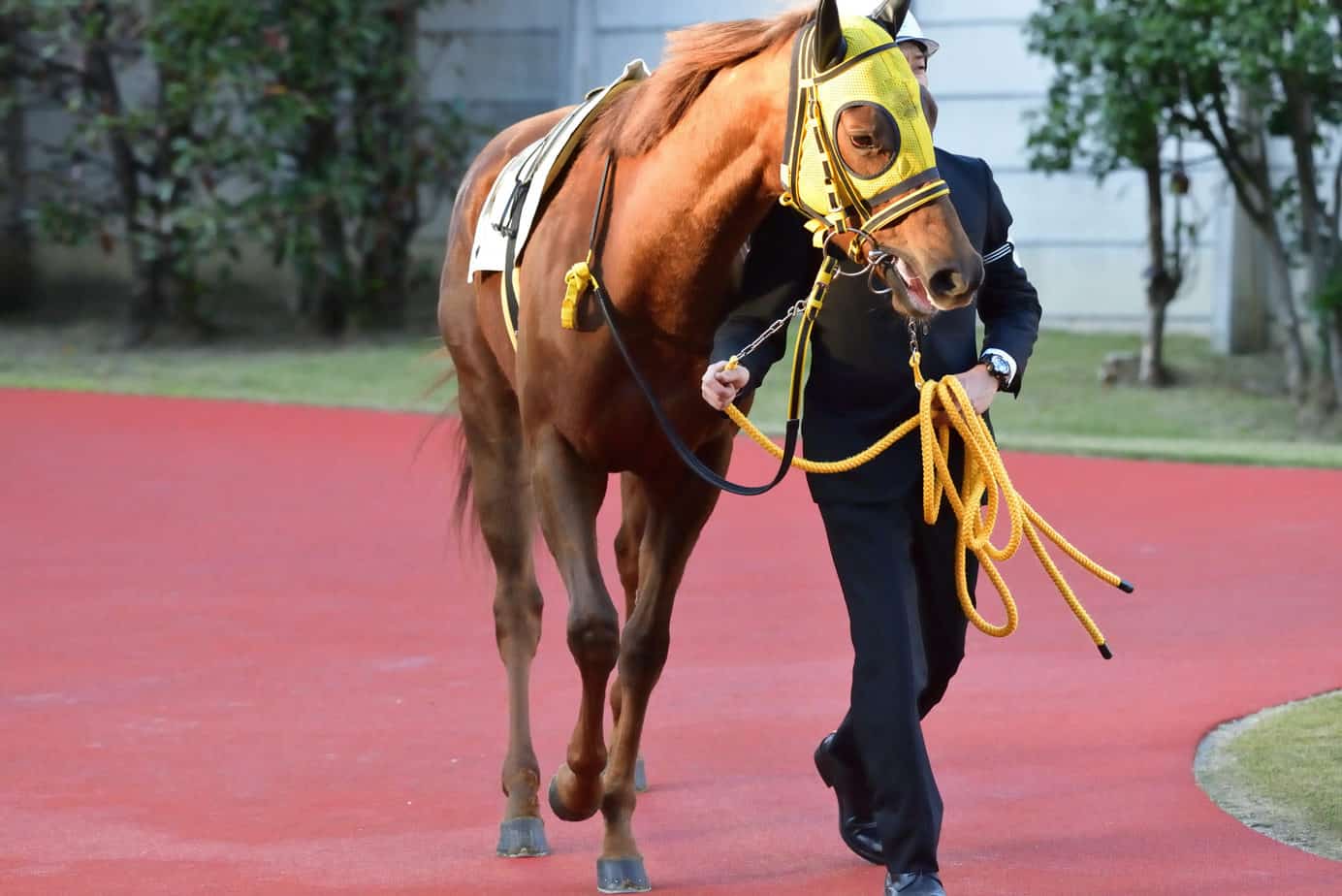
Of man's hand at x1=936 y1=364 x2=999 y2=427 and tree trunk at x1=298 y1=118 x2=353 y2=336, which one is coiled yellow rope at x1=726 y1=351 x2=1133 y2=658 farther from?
tree trunk at x1=298 y1=118 x2=353 y2=336

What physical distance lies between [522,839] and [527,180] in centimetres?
159

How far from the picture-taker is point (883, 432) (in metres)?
3.94

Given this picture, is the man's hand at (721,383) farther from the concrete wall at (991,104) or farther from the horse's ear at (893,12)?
the concrete wall at (991,104)

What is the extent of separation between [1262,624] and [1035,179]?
11036 mm

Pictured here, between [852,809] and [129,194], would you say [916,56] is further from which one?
[129,194]

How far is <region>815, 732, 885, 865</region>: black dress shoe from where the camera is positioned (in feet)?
14.1

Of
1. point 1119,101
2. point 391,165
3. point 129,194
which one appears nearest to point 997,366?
point 1119,101

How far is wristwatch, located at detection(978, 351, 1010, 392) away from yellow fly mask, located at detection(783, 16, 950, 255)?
553 mm

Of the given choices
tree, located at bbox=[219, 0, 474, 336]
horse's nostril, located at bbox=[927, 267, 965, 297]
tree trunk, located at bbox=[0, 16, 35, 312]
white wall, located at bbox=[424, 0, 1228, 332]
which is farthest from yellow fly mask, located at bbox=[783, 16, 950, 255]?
tree trunk, located at bbox=[0, 16, 35, 312]

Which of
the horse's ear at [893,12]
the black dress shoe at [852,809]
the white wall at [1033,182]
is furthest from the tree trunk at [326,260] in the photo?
the horse's ear at [893,12]

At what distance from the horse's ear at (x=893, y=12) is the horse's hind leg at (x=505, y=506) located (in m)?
1.89

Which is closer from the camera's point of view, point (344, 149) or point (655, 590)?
point (655, 590)

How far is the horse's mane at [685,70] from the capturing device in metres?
3.81

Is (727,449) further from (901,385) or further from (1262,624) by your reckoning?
(1262,624)
